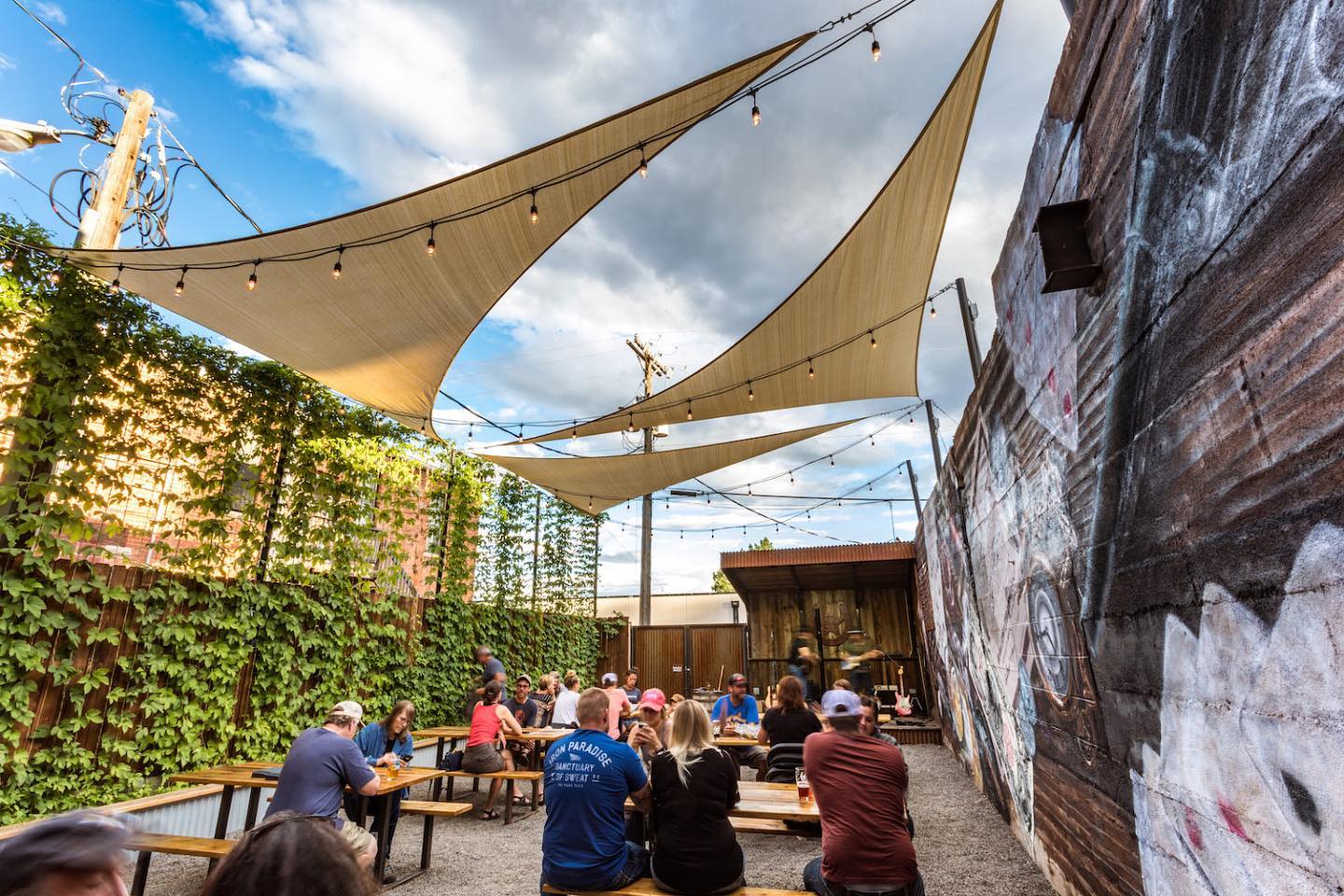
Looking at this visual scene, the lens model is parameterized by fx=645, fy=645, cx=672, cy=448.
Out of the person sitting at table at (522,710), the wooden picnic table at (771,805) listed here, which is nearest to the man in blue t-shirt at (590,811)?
the wooden picnic table at (771,805)

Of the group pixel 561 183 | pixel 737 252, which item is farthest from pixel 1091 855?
pixel 737 252

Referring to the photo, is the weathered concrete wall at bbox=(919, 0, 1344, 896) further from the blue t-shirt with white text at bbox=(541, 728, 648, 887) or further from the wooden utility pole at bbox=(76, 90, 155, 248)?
the wooden utility pole at bbox=(76, 90, 155, 248)

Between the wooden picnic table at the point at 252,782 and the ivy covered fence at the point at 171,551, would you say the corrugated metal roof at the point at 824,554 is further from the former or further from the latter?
the wooden picnic table at the point at 252,782

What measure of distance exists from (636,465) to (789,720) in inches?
198

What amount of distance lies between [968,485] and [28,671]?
653 centimetres

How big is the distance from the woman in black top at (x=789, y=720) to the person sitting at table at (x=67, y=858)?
4.50 metres

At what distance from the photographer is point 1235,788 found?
150 cm

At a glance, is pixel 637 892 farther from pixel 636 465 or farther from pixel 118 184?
pixel 118 184

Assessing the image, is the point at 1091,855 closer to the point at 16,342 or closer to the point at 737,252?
the point at 16,342

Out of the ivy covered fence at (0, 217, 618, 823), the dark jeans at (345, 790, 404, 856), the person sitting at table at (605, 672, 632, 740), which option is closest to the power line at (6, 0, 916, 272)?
the ivy covered fence at (0, 217, 618, 823)

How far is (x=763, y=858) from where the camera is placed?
452cm

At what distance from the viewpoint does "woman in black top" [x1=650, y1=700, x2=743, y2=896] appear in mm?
2801

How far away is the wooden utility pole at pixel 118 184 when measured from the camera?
226 inches

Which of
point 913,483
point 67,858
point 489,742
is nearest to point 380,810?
point 489,742
